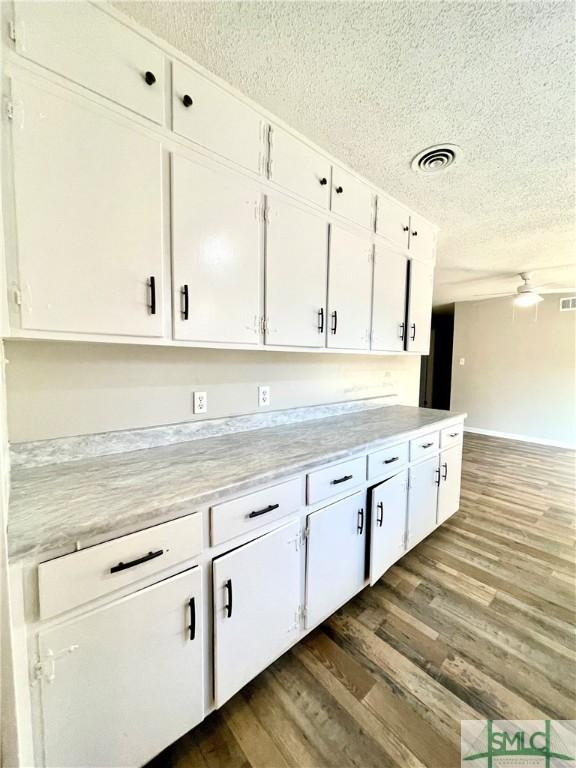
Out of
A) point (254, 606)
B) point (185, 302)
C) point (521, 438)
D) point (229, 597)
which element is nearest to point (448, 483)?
point (254, 606)

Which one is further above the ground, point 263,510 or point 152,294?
point 152,294

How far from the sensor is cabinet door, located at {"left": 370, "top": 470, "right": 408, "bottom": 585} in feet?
5.45

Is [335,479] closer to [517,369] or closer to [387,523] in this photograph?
[387,523]

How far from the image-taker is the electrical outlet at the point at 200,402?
161 centimetres

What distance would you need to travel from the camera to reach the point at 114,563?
0.83 m

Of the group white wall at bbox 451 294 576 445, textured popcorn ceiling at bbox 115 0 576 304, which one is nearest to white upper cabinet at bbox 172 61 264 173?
textured popcorn ceiling at bbox 115 0 576 304

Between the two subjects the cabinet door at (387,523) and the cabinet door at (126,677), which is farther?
the cabinet door at (387,523)

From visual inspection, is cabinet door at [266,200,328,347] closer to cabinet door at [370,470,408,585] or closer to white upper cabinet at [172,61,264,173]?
white upper cabinet at [172,61,264,173]

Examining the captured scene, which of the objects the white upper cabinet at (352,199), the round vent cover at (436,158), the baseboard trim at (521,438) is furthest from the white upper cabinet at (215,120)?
the baseboard trim at (521,438)

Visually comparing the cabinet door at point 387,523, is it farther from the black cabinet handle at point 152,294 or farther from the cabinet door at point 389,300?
the black cabinet handle at point 152,294

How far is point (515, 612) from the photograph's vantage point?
171cm

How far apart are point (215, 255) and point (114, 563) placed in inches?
47.6

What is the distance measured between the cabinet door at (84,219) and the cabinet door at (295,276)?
1.87 feet

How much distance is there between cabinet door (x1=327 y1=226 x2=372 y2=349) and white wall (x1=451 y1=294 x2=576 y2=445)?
4570 millimetres
